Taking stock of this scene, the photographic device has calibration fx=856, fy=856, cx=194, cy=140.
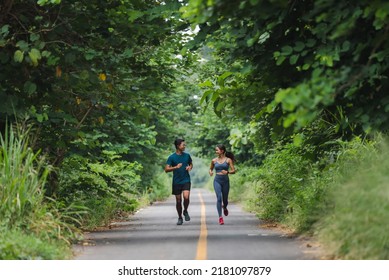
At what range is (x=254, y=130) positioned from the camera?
70.6 ft

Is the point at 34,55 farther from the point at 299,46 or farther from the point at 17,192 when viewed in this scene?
the point at 299,46

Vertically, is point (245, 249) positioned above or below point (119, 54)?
below

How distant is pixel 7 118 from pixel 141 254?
4.27 meters

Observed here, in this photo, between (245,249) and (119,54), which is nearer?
(245,249)

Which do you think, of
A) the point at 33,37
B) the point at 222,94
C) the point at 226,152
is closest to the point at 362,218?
the point at 222,94

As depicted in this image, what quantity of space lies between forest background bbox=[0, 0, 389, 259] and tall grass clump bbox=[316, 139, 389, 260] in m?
0.02

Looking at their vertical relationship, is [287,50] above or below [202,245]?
above

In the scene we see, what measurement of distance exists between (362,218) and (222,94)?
5.61m

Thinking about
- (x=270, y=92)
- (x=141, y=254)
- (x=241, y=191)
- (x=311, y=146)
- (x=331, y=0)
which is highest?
(x=331, y=0)

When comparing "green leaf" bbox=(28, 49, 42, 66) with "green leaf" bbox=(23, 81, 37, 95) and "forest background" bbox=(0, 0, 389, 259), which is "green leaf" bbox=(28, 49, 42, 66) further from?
A: "green leaf" bbox=(23, 81, 37, 95)

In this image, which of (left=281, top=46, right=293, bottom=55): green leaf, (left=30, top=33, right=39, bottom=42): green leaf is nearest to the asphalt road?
(left=281, top=46, right=293, bottom=55): green leaf

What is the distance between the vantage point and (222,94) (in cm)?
1573

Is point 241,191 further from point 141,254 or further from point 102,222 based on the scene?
point 141,254

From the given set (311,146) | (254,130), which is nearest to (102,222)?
(254,130)
